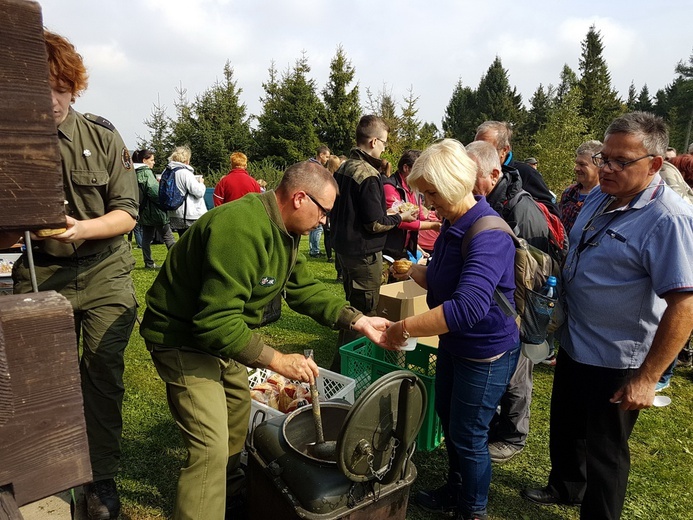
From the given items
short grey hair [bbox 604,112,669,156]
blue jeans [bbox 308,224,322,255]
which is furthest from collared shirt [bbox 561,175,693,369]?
blue jeans [bbox 308,224,322,255]

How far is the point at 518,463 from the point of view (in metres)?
3.61

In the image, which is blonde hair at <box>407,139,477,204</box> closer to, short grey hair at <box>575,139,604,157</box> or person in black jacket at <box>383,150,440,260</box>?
person in black jacket at <box>383,150,440,260</box>

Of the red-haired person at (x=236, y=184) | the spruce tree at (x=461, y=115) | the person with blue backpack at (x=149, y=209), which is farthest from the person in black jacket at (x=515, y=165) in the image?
the spruce tree at (x=461, y=115)

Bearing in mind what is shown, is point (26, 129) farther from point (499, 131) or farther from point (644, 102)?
point (644, 102)

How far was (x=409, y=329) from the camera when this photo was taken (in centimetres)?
250

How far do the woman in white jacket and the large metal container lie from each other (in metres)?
7.16

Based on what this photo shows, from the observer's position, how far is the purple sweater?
2.29m

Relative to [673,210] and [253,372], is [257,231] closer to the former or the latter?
[673,210]

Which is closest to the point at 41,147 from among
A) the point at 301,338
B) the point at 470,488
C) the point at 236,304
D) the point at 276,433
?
the point at 236,304

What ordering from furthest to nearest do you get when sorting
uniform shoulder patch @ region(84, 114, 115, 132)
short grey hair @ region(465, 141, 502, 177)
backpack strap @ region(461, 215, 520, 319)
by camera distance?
short grey hair @ region(465, 141, 502, 177) < uniform shoulder patch @ region(84, 114, 115, 132) < backpack strap @ region(461, 215, 520, 319)

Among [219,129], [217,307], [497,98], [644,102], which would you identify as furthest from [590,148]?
[644,102]

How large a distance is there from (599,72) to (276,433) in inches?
2322

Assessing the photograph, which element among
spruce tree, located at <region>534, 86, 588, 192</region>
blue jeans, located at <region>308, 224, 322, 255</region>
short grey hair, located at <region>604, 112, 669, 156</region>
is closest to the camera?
short grey hair, located at <region>604, 112, 669, 156</region>

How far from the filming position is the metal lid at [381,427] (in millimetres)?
1939
